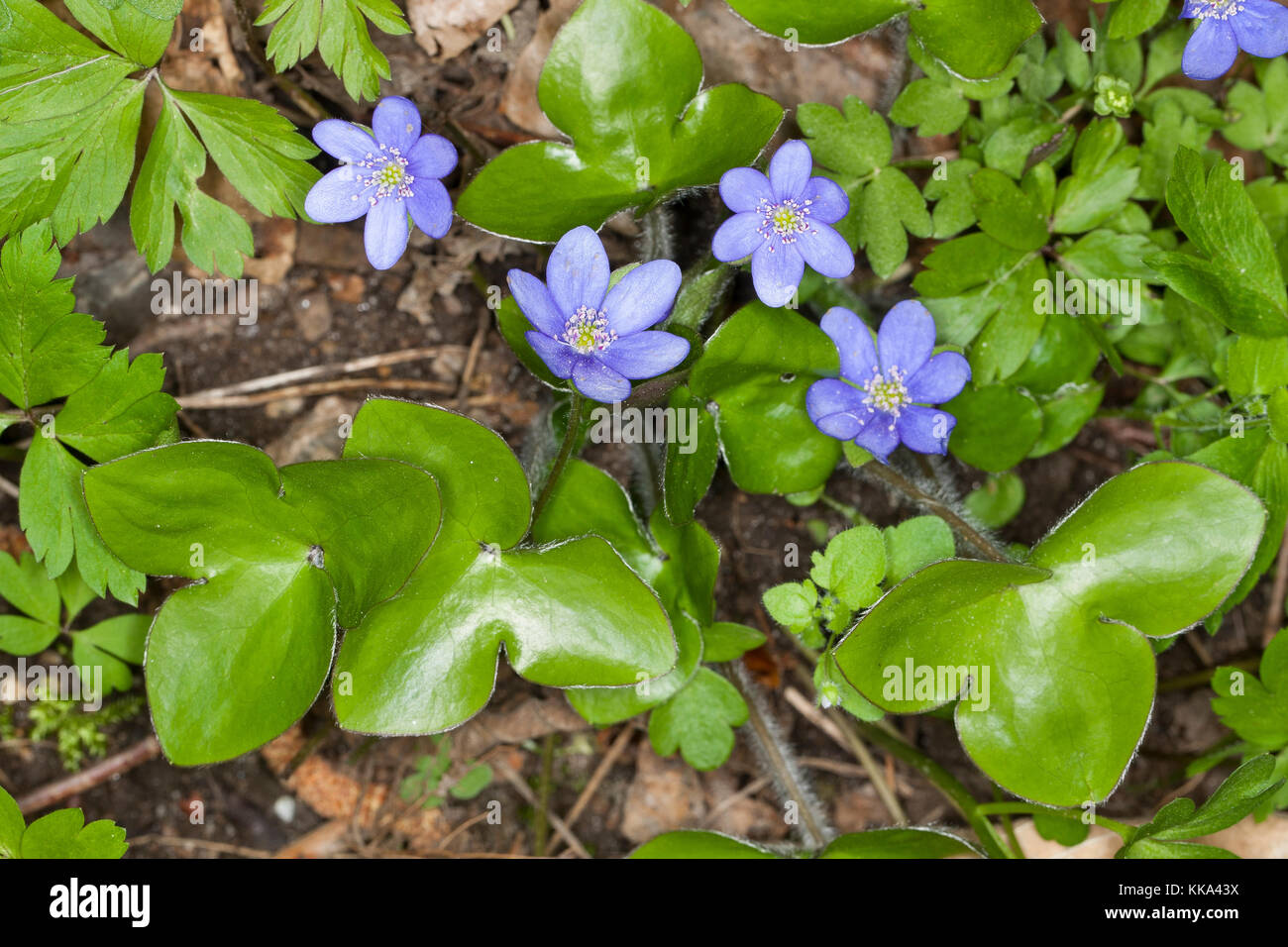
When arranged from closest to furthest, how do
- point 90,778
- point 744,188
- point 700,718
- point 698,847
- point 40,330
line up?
1. point 744,188
2. point 40,330
3. point 698,847
4. point 700,718
5. point 90,778

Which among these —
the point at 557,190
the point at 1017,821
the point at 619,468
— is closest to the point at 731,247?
the point at 557,190

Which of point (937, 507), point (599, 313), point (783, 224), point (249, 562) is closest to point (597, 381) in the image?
point (599, 313)

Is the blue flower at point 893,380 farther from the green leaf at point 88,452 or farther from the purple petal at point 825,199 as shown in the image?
the green leaf at point 88,452

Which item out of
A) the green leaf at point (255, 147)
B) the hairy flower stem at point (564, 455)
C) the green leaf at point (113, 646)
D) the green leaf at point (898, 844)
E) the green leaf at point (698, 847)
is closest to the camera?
the hairy flower stem at point (564, 455)

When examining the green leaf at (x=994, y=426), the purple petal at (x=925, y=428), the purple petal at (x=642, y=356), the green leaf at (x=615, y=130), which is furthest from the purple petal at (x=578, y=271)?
the green leaf at (x=994, y=426)

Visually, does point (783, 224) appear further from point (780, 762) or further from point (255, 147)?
point (780, 762)
